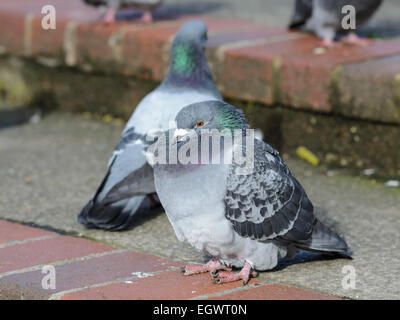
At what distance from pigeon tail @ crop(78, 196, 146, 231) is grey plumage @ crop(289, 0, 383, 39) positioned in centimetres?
201

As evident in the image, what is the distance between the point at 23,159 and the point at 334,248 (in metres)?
2.19

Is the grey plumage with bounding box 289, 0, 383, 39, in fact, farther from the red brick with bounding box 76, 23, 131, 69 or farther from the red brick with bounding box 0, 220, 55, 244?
the red brick with bounding box 0, 220, 55, 244

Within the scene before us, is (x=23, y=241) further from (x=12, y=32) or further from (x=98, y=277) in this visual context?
(x=12, y=32)

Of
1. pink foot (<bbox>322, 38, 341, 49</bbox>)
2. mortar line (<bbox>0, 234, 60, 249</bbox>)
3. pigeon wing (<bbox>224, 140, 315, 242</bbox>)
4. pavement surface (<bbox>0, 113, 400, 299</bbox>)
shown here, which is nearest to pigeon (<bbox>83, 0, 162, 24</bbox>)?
pavement surface (<bbox>0, 113, 400, 299</bbox>)

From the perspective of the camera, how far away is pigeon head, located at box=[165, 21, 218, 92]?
395cm

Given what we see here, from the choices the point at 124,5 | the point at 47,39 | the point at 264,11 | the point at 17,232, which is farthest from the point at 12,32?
the point at 17,232

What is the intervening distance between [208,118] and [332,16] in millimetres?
2358

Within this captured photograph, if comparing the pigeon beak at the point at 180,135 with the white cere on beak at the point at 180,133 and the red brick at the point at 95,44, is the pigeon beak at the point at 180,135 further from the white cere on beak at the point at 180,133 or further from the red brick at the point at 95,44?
the red brick at the point at 95,44

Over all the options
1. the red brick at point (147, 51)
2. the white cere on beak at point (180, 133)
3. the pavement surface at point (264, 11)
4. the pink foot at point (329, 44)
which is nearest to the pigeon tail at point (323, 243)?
the white cere on beak at point (180, 133)

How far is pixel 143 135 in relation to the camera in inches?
145

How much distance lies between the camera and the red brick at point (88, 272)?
2.91m

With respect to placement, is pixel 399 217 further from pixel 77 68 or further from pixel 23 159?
pixel 77 68

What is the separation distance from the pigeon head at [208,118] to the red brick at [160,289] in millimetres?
558

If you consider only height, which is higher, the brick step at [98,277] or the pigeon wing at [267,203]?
the pigeon wing at [267,203]
